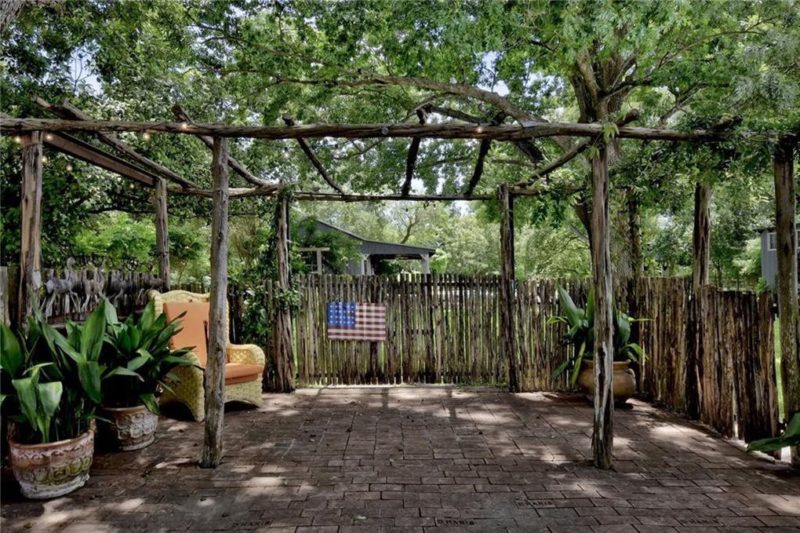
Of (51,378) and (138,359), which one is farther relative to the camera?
(138,359)

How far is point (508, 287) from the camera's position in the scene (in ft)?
18.1

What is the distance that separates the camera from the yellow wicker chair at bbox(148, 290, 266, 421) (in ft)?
14.1

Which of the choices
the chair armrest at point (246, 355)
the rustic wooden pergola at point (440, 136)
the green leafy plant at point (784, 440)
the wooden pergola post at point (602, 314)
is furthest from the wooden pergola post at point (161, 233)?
the green leafy plant at point (784, 440)

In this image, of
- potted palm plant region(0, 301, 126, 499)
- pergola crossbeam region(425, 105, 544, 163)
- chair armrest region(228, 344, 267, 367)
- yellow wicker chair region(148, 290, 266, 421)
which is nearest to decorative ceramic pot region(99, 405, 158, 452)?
potted palm plant region(0, 301, 126, 499)

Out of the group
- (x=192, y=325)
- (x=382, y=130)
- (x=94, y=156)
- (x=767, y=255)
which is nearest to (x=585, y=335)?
(x=382, y=130)

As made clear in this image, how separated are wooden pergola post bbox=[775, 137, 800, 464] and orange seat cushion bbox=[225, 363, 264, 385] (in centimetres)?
443

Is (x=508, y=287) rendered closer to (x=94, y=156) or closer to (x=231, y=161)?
(x=231, y=161)

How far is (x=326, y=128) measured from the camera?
336cm

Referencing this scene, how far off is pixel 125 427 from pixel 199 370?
0.81m

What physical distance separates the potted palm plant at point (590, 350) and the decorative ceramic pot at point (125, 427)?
394cm

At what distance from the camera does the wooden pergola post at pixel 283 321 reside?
5.47 m

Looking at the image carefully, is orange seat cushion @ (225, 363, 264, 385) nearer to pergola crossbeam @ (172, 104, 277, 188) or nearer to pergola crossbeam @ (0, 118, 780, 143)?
pergola crossbeam @ (172, 104, 277, 188)

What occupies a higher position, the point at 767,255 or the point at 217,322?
the point at 767,255

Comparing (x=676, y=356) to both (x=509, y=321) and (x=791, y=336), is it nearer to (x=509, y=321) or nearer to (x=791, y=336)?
(x=791, y=336)
